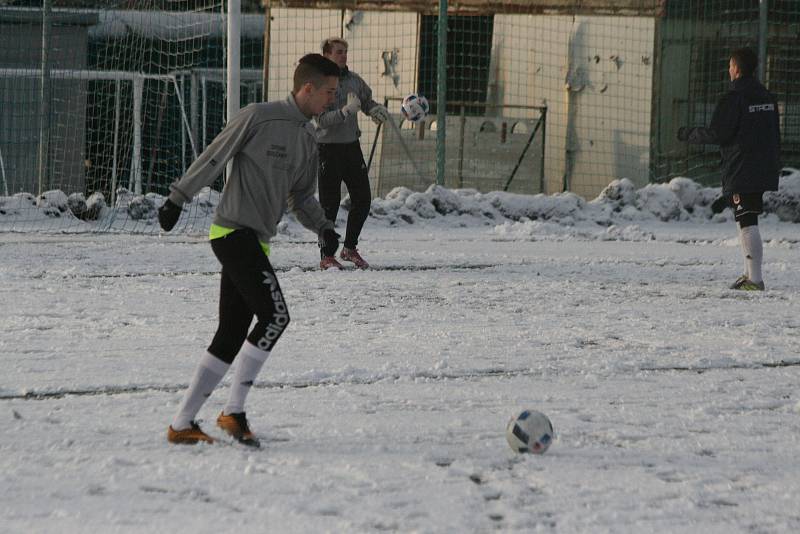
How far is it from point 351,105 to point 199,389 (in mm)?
5243

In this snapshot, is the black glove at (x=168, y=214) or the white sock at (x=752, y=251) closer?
the black glove at (x=168, y=214)

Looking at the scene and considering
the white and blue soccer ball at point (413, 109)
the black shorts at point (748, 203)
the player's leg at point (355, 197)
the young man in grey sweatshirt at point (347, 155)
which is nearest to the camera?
the black shorts at point (748, 203)

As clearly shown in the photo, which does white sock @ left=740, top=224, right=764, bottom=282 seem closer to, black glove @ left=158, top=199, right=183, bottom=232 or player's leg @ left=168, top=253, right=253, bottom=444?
player's leg @ left=168, top=253, right=253, bottom=444

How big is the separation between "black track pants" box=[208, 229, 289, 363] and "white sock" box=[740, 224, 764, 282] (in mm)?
5210

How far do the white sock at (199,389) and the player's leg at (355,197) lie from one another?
A: 17.4 feet

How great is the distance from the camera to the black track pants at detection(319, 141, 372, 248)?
31.8ft

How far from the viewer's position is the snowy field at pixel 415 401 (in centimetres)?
363

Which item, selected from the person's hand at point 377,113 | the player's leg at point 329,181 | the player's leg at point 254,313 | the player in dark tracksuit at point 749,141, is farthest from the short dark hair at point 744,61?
the player's leg at point 254,313

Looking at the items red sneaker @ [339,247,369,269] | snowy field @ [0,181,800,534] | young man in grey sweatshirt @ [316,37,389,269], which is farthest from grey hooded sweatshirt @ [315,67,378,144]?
snowy field @ [0,181,800,534]

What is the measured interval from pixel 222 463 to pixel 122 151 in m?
13.3

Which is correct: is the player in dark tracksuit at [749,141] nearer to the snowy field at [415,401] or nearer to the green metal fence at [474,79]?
the snowy field at [415,401]

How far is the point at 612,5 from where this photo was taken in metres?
17.9

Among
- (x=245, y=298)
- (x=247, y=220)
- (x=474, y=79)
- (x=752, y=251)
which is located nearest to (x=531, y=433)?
(x=245, y=298)

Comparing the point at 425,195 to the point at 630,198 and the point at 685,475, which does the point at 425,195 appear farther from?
the point at 685,475
